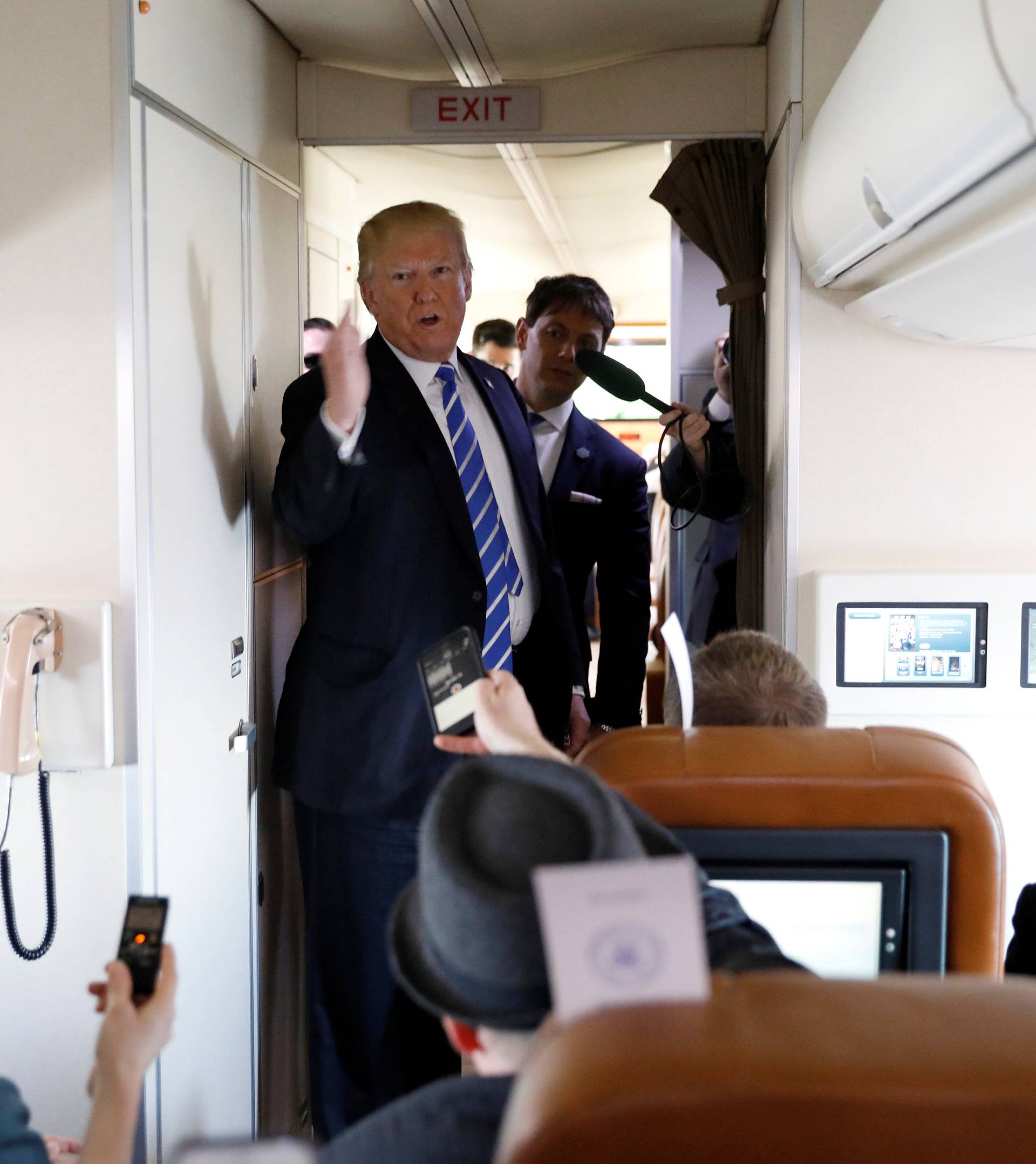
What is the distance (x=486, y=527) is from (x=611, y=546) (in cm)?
85

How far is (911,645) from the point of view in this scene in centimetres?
250

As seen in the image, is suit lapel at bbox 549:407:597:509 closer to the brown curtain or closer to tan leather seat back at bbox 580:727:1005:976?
the brown curtain

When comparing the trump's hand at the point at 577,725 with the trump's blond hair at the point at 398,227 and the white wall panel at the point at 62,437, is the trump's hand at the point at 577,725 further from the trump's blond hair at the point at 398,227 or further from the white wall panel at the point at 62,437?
the white wall panel at the point at 62,437

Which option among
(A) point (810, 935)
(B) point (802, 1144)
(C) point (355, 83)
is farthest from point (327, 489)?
(B) point (802, 1144)

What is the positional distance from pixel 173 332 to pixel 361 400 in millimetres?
380

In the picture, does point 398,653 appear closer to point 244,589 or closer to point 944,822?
point 244,589

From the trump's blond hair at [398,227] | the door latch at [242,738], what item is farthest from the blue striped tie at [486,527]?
the door latch at [242,738]

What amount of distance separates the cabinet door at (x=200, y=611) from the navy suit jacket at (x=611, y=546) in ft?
3.60

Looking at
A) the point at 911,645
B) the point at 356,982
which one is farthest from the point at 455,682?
the point at 356,982

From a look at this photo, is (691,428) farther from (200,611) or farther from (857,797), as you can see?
(857,797)

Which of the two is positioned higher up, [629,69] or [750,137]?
[629,69]

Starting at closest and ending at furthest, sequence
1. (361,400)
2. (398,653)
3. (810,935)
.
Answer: (810,935), (361,400), (398,653)

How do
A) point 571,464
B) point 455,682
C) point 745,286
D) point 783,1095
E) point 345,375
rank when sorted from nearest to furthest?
point 783,1095 < point 455,682 < point 345,375 < point 745,286 < point 571,464

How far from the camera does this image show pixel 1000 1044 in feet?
2.09
